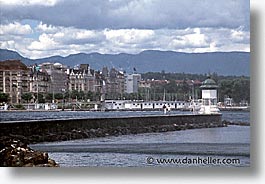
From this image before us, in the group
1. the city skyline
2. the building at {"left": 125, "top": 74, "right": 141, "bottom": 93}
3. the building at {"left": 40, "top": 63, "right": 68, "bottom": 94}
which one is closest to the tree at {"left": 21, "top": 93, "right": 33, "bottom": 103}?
the building at {"left": 40, "top": 63, "right": 68, "bottom": 94}

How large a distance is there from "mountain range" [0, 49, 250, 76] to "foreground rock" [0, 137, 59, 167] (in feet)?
1.55

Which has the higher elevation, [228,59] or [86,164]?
[228,59]

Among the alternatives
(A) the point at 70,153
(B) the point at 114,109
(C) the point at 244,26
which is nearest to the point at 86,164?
(A) the point at 70,153

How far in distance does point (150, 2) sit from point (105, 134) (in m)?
0.80

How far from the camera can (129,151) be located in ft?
12.2

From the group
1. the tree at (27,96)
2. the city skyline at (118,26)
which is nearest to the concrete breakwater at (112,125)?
the tree at (27,96)

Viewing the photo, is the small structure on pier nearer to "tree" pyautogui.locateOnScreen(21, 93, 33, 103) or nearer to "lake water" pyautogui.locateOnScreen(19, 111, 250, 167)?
"lake water" pyautogui.locateOnScreen(19, 111, 250, 167)

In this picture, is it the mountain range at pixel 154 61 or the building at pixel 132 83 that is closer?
the mountain range at pixel 154 61

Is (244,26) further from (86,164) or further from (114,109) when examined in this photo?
(86,164)

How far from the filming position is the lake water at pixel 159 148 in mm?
3607

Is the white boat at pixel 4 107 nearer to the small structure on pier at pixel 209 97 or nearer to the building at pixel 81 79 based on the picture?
the building at pixel 81 79

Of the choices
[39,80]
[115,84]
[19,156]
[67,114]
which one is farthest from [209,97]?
[19,156]

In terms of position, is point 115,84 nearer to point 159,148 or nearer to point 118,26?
point 118,26

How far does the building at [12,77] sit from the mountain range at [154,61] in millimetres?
37
